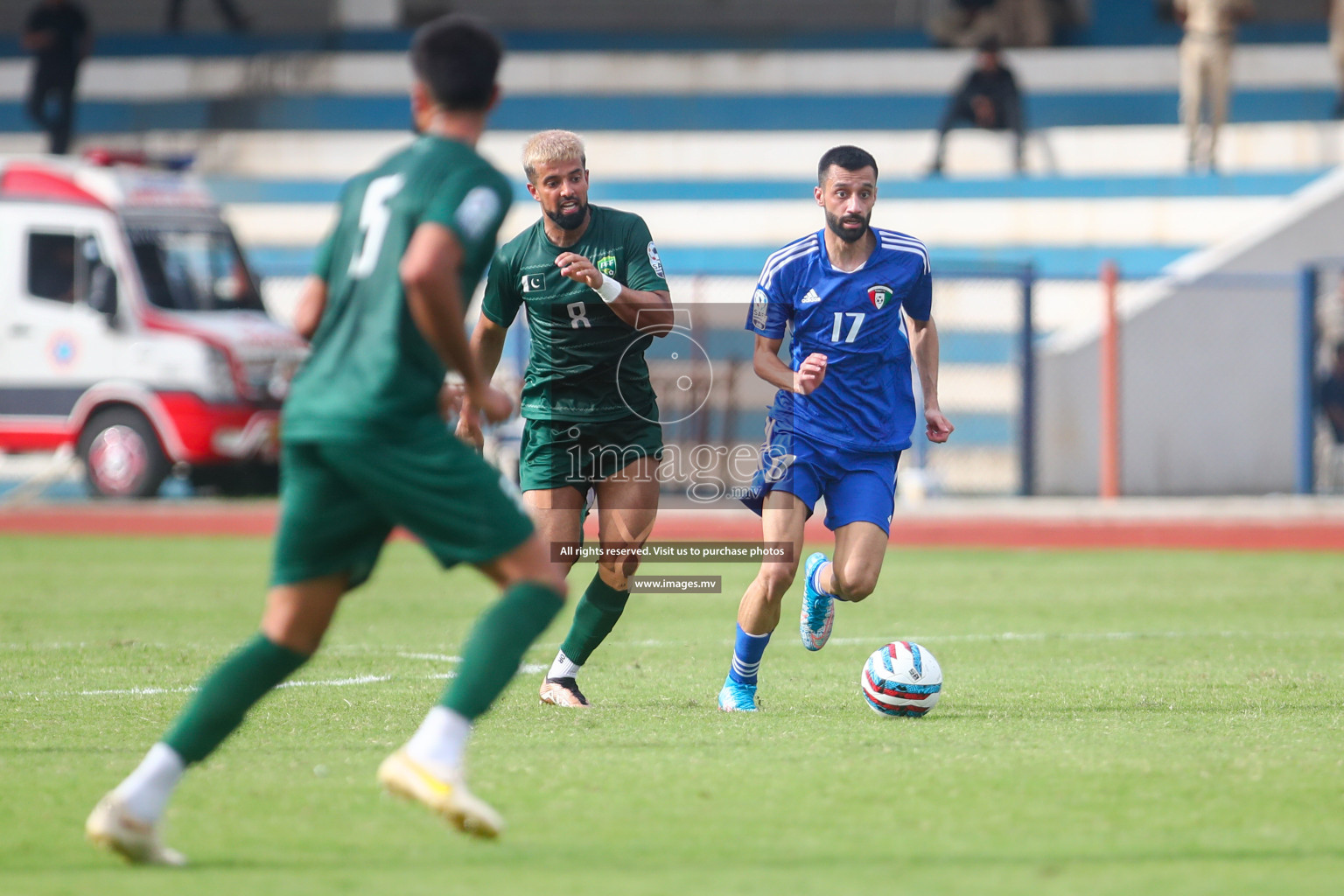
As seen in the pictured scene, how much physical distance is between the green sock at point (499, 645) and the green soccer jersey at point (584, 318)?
2.53 metres

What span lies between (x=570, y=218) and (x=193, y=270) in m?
13.1

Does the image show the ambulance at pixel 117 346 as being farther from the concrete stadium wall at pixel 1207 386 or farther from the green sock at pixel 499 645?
the green sock at pixel 499 645

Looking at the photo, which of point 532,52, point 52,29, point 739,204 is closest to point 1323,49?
point 739,204

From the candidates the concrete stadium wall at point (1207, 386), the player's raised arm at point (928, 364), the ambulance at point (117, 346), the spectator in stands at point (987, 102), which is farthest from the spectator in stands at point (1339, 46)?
the player's raised arm at point (928, 364)

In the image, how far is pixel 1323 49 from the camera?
83.8 feet

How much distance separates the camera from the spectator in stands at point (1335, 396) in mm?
17609

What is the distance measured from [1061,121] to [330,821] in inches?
880

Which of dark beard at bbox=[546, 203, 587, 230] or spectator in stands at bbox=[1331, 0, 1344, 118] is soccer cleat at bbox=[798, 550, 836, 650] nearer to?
dark beard at bbox=[546, 203, 587, 230]

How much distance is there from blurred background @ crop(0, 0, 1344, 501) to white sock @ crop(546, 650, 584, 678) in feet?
30.7

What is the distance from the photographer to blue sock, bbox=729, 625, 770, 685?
6898mm

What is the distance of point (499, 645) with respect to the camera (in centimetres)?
449

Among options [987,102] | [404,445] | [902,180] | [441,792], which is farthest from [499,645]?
[987,102]

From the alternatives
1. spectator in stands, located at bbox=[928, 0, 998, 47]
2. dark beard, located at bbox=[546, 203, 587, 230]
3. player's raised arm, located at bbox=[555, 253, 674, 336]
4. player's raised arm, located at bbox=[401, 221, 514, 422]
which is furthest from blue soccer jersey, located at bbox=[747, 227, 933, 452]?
spectator in stands, located at bbox=[928, 0, 998, 47]

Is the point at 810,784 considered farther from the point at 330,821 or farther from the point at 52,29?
the point at 52,29
